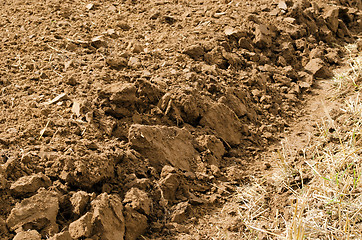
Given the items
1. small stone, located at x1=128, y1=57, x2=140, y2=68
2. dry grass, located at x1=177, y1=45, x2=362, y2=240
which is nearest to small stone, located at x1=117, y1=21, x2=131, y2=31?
small stone, located at x1=128, y1=57, x2=140, y2=68

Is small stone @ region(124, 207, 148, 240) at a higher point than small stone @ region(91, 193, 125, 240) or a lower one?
lower

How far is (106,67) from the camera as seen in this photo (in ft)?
12.6

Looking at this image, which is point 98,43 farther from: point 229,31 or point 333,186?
point 333,186

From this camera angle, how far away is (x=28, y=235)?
2475 mm

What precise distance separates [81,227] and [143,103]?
4.29 ft

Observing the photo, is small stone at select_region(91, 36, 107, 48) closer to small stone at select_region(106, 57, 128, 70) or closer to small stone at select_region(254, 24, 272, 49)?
small stone at select_region(106, 57, 128, 70)

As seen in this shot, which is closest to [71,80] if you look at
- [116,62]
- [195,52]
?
[116,62]

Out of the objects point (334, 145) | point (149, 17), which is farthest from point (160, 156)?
point (149, 17)

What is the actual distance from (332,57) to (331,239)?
2.73 m

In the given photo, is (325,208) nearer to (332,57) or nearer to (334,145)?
(334,145)

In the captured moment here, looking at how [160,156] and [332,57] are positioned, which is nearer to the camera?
[160,156]

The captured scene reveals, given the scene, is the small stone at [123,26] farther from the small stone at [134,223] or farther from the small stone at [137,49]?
the small stone at [134,223]

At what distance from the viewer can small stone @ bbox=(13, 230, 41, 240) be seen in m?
2.45

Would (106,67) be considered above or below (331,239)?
above
